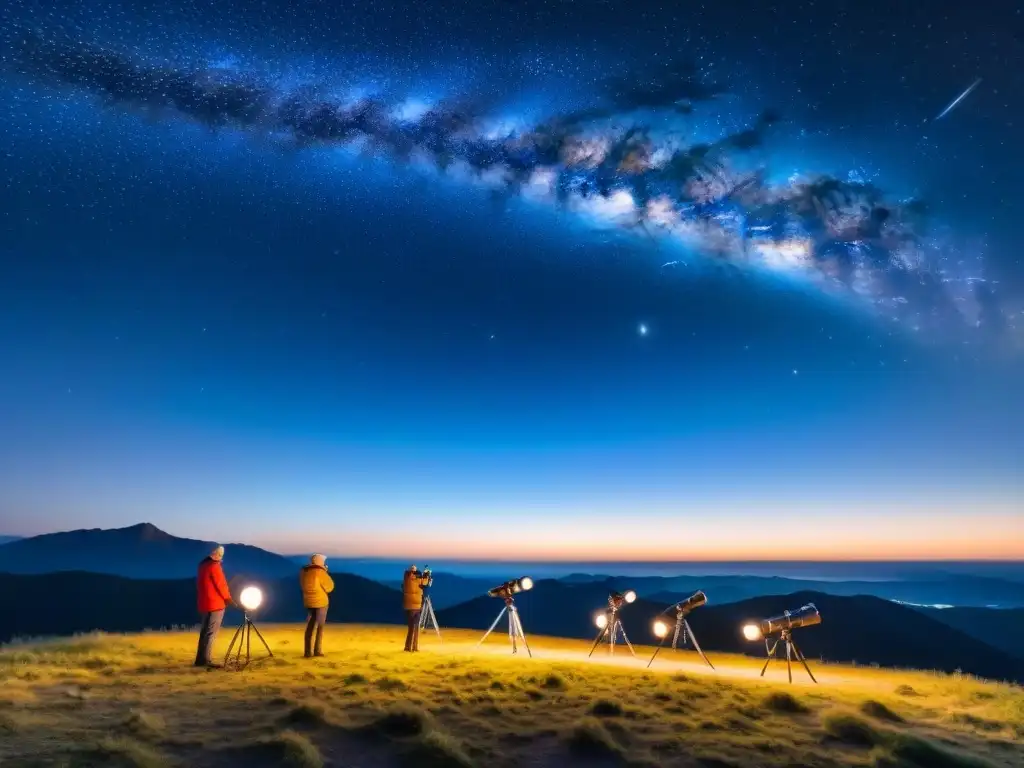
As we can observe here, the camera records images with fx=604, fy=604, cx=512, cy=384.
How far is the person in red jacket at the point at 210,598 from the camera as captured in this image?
13.8 m

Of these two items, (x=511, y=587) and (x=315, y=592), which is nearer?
(x=315, y=592)

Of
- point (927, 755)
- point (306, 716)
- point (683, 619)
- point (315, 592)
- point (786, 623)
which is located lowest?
point (927, 755)

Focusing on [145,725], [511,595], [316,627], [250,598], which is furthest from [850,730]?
[316,627]

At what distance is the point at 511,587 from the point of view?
18719mm

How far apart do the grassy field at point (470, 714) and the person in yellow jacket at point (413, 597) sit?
3.47 feet

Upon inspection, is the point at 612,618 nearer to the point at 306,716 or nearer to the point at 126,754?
the point at 306,716

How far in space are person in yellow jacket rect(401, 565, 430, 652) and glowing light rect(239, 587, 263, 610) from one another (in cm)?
453

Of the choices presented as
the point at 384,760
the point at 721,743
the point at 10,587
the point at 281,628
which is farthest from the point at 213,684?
the point at 10,587

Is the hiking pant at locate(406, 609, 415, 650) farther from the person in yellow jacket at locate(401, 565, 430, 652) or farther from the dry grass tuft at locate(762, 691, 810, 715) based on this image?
the dry grass tuft at locate(762, 691, 810, 715)

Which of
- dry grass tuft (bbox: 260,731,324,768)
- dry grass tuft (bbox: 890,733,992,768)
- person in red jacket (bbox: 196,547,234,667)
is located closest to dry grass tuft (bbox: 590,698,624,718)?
dry grass tuft (bbox: 890,733,992,768)

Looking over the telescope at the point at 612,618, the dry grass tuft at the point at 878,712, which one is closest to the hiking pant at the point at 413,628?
the telescope at the point at 612,618

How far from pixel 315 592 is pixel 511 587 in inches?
240

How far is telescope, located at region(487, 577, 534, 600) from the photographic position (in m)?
18.5

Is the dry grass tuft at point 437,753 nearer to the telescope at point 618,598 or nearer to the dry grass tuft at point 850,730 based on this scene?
the dry grass tuft at point 850,730
